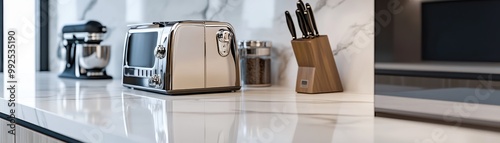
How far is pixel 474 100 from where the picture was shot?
76cm

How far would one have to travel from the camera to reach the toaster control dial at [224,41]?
127 centimetres

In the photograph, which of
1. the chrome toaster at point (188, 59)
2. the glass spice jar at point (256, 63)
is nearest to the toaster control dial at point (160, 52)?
the chrome toaster at point (188, 59)

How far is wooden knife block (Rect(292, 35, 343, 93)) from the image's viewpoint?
3.88ft

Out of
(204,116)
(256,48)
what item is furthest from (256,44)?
(204,116)

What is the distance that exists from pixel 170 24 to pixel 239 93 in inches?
8.8

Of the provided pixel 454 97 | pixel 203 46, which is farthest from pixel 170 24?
pixel 454 97

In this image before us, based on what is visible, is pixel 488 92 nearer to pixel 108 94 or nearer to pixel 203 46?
pixel 203 46

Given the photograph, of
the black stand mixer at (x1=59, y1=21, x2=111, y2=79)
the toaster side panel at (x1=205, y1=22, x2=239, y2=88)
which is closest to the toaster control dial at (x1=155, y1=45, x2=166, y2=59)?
the toaster side panel at (x1=205, y1=22, x2=239, y2=88)

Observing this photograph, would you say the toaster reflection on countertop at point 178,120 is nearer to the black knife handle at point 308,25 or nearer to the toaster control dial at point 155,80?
the toaster control dial at point 155,80

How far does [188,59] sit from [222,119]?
44cm

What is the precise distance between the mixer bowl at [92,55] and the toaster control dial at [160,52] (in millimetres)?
664

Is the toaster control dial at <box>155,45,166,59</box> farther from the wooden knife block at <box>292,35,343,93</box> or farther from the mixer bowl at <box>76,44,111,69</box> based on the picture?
the mixer bowl at <box>76,44,111,69</box>

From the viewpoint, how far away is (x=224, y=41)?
49.9 inches

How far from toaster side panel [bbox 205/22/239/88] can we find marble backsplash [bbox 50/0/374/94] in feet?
0.59
